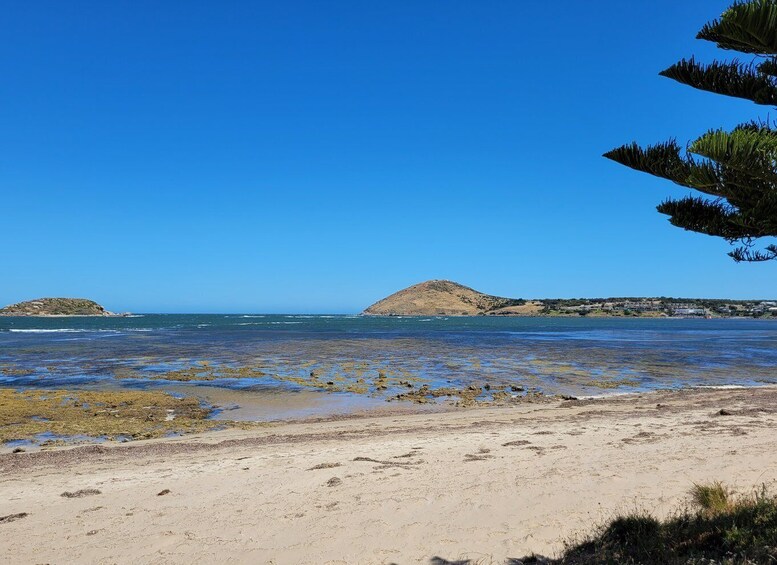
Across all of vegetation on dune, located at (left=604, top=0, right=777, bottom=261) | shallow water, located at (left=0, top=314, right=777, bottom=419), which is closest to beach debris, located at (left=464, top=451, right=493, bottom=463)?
vegetation on dune, located at (left=604, top=0, right=777, bottom=261)

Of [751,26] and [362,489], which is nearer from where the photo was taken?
[751,26]

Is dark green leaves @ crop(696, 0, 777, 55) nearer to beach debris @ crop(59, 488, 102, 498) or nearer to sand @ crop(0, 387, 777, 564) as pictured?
sand @ crop(0, 387, 777, 564)

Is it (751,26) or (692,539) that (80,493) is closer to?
(692,539)

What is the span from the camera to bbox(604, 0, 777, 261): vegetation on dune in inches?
185

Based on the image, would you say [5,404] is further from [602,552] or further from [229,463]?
[602,552]

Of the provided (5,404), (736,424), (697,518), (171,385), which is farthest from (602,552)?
(171,385)

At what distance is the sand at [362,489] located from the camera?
20.2 feet

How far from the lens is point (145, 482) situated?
8805mm

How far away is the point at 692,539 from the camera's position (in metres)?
5.16

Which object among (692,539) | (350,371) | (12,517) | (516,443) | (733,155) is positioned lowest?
(350,371)

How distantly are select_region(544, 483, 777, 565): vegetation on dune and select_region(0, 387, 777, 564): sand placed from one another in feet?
1.98

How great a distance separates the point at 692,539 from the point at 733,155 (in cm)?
367

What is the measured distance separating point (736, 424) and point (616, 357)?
28323 millimetres

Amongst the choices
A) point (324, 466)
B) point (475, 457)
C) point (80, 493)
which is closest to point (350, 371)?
point (475, 457)
